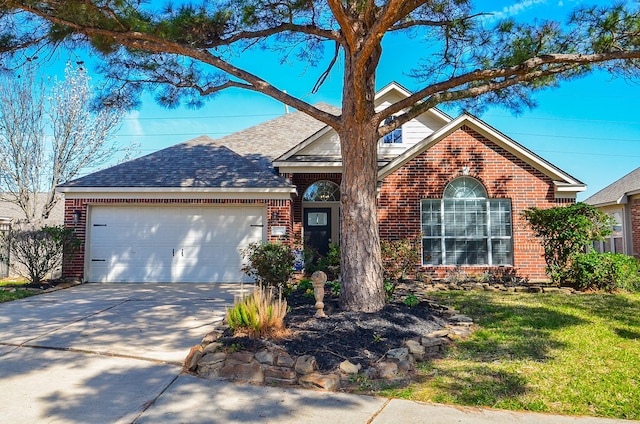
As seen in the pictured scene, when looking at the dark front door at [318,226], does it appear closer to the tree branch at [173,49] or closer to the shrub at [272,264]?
the shrub at [272,264]

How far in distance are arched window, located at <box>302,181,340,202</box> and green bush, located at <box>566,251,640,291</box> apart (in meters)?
6.32

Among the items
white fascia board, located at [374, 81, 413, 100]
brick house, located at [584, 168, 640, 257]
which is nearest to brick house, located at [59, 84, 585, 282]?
white fascia board, located at [374, 81, 413, 100]

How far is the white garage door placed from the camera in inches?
444

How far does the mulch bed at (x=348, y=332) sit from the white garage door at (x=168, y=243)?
4.83 meters

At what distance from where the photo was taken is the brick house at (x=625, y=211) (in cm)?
1470

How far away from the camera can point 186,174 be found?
38.7 ft

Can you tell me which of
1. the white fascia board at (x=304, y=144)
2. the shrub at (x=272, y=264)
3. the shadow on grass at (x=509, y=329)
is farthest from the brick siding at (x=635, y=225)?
the shrub at (x=272, y=264)

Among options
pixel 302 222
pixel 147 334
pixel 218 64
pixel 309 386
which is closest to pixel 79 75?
pixel 302 222

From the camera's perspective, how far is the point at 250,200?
1125 centimetres

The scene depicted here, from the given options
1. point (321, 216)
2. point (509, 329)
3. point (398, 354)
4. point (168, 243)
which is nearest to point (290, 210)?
point (321, 216)

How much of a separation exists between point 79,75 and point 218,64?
13.3 meters

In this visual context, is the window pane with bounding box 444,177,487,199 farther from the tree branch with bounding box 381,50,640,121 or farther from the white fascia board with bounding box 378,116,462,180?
the tree branch with bounding box 381,50,640,121

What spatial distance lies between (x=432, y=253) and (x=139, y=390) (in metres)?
8.73

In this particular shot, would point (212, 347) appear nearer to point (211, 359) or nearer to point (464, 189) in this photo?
point (211, 359)
